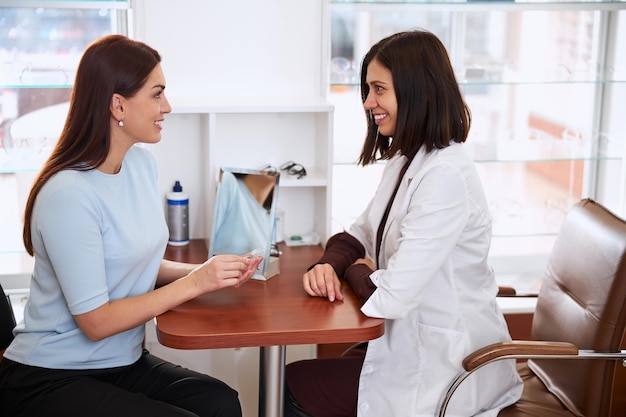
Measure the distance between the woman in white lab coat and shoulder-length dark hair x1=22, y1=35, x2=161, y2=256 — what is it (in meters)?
0.61

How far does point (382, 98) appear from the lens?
6.95ft

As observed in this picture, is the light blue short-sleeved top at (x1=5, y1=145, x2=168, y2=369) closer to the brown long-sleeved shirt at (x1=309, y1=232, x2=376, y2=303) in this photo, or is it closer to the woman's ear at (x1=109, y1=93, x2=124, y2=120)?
the woman's ear at (x1=109, y1=93, x2=124, y2=120)

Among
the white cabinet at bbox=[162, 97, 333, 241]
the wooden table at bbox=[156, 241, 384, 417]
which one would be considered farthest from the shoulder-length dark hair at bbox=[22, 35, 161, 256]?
the white cabinet at bbox=[162, 97, 333, 241]

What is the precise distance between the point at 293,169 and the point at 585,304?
111 cm

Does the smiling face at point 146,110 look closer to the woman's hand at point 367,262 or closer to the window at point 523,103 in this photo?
the woman's hand at point 367,262

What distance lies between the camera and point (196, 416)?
6.45 ft

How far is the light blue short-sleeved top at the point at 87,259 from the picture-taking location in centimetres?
187

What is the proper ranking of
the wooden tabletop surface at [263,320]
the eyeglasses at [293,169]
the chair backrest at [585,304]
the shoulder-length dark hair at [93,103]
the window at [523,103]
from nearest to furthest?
the wooden tabletop surface at [263,320]
the shoulder-length dark hair at [93,103]
the chair backrest at [585,304]
the eyeglasses at [293,169]
the window at [523,103]

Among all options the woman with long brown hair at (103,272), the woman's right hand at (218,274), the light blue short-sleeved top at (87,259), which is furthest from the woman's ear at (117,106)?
the woman's right hand at (218,274)

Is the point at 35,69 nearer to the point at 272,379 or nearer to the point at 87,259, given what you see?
the point at 87,259

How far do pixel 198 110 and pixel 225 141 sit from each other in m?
0.26

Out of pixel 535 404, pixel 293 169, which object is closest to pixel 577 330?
pixel 535 404

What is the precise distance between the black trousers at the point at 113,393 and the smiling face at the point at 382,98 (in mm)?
793

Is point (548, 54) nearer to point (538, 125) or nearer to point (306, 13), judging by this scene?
Answer: point (538, 125)
